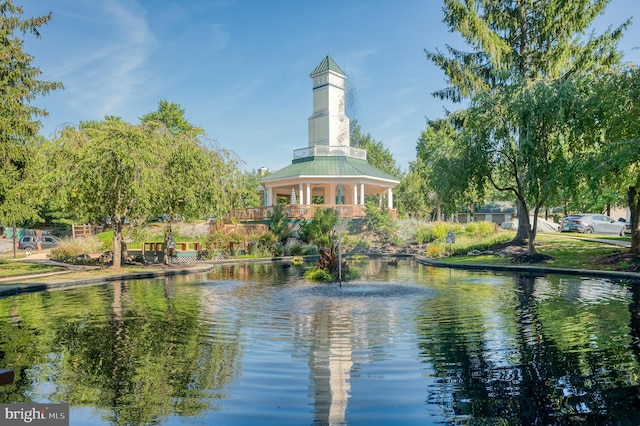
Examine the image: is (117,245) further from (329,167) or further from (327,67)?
(327,67)

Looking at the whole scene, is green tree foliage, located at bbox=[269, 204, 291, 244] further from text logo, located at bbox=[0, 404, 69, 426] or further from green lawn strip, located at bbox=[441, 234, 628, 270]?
text logo, located at bbox=[0, 404, 69, 426]

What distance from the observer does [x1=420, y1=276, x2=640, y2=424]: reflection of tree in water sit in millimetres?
4461

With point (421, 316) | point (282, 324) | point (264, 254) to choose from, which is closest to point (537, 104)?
point (421, 316)

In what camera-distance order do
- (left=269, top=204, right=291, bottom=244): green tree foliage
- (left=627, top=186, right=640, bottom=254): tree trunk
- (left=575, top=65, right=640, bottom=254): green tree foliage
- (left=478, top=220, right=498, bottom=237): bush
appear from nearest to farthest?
(left=575, top=65, right=640, bottom=254): green tree foliage < (left=627, top=186, right=640, bottom=254): tree trunk < (left=478, top=220, right=498, bottom=237): bush < (left=269, top=204, right=291, bottom=244): green tree foliage

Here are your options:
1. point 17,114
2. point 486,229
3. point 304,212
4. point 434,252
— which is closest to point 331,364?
point 17,114

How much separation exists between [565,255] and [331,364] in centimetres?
1902

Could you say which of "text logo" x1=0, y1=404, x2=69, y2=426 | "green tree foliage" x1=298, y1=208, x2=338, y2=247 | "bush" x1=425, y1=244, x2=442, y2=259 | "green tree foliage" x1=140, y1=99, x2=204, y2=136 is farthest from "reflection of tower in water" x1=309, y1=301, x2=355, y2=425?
"green tree foliage" x1=140, y1=99, x2=204, y2=136

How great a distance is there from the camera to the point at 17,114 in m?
20.2

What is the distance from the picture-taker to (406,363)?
622 centimetres

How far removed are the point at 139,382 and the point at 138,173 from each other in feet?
46.4

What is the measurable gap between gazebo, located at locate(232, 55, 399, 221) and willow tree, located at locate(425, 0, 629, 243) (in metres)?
13.4

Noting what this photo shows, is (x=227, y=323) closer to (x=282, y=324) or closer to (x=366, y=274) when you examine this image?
(x=282, y=324)

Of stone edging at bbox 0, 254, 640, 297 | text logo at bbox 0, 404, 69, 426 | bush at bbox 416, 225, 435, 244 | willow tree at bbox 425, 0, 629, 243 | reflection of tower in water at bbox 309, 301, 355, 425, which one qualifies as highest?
willow tree at bbox 425, 0, 629, 243

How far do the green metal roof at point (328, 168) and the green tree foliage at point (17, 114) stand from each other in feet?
64.2
